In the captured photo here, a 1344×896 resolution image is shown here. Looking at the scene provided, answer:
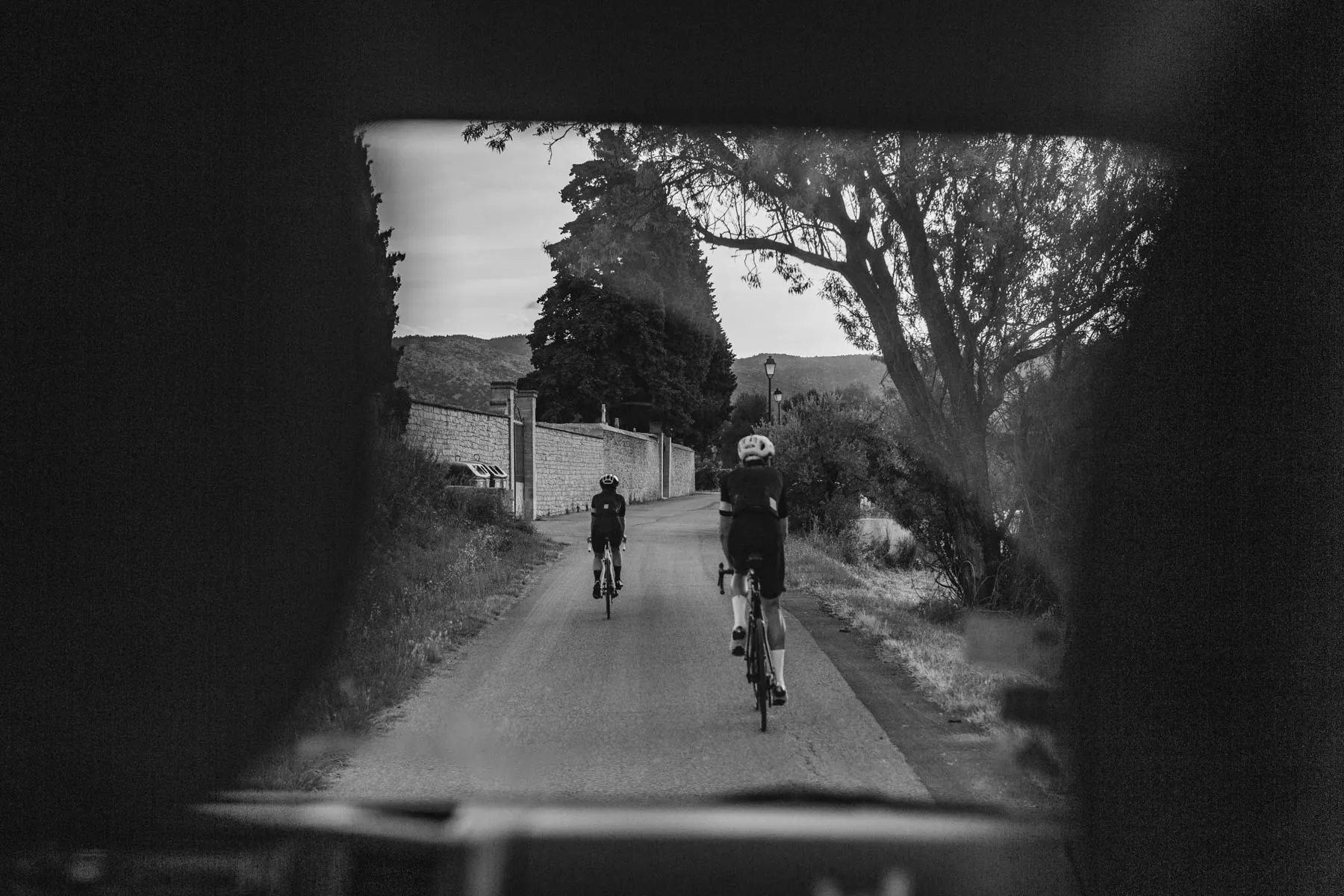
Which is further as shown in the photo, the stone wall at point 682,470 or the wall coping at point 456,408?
the stone wall at point 682,470

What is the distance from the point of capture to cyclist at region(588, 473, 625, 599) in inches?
329

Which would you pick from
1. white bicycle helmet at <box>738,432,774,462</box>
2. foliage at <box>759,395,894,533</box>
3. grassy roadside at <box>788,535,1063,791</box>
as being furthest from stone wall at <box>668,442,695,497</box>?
white bicycle helmet at <box>738,432,774,462</box>

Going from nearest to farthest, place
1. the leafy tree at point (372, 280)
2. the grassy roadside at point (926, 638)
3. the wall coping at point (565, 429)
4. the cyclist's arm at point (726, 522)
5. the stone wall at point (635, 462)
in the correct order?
1. the grassy roadside at point (926, 638)
2. the leafy tree at point (372, 280)
3. the cyclist's arm at point (726, 522)
4. the wall coping at point (565, 429)
5. the stone wall at point (635, 462)

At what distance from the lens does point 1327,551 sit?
2.85 m

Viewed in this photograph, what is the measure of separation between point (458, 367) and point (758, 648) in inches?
297

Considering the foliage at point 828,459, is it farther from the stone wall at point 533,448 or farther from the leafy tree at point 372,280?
the leafy tree at point 372,280

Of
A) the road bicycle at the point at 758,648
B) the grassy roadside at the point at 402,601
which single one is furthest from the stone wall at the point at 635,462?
the road bicycle at the point at 758,648

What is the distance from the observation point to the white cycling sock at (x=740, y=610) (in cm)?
537

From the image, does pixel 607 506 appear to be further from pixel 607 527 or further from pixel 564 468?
pixel 564 468

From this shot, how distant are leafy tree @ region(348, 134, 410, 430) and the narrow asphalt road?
1.82 m

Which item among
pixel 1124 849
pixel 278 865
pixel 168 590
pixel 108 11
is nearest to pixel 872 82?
pixel 108 11

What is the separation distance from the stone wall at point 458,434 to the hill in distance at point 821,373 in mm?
3455

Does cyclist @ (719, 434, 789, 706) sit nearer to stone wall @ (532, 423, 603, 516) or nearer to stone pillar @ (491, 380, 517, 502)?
stone pillar @ (491, 380, 517, 502)

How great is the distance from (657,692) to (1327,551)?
11.6 feet
